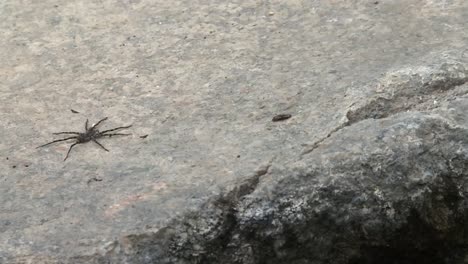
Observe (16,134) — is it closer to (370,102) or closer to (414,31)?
(370,102)

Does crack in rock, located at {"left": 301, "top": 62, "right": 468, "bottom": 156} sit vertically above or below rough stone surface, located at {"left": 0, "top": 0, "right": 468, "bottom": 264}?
above

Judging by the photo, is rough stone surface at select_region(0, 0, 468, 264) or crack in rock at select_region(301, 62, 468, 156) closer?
rough stone surface at select_region(0, 0, 468, 264)

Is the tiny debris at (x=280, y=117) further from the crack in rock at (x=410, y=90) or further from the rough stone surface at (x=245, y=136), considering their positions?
the crack in rock at (x=410, y=90)

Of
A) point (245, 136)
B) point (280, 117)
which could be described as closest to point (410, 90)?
point (280, 117)

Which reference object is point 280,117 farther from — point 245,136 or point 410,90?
point 410,90

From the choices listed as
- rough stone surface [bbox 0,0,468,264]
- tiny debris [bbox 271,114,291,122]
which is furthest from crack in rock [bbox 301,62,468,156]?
tiny debris [bbox 271,114,291,122]

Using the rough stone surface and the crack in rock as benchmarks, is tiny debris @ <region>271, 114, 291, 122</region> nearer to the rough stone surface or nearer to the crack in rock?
the rough stone surface

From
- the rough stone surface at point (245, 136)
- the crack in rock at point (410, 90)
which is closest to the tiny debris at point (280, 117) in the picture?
the rough stone surface at point (245, 136)

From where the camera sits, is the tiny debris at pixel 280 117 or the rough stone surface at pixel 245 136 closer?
the rough stone surface at pixel 245 136
